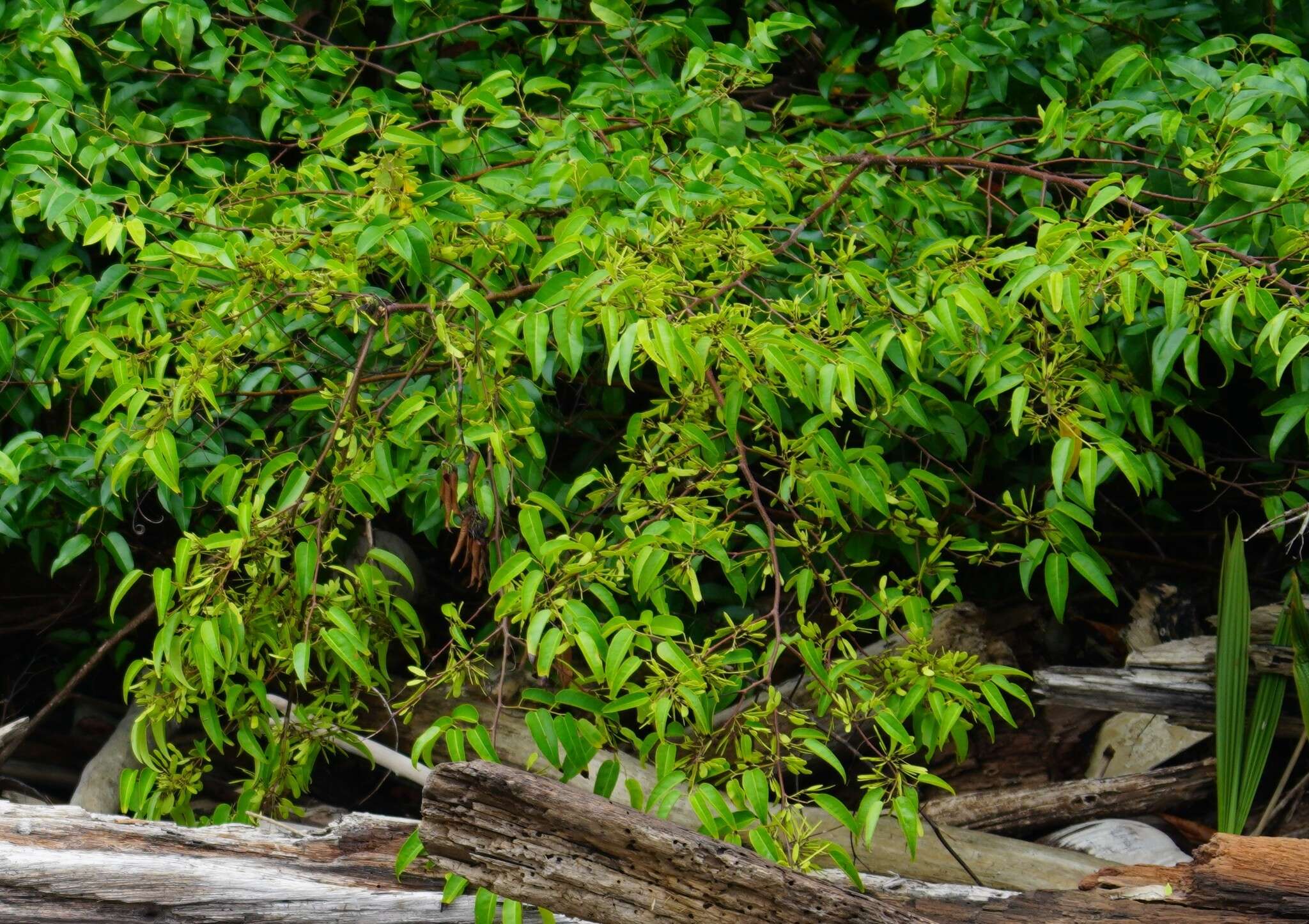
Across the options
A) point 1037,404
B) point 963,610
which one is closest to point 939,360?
point 1037,404

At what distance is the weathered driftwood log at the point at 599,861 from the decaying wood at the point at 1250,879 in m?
0.46

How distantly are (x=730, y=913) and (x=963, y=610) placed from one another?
1416mm

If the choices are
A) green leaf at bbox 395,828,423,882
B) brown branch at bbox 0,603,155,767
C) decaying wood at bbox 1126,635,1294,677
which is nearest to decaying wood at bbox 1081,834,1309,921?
decaying wood at bbox 1126,635,1294,677

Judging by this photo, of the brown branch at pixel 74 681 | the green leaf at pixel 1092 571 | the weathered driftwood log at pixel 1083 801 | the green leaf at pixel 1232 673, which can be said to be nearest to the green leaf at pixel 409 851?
the brown branch at pixel 74 681

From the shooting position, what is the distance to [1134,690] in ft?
8.58

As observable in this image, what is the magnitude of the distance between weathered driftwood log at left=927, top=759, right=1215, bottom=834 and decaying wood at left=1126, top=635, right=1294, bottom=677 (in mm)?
274

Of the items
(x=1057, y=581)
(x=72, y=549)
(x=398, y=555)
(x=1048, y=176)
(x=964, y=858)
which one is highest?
(x=1048, y=176)

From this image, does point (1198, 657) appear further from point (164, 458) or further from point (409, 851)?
point (164, 458)

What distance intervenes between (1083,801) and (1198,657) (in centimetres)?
42

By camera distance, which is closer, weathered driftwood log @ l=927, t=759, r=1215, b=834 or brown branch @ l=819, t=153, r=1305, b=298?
brown branch @ l=819, t=153, r=1305, b=298

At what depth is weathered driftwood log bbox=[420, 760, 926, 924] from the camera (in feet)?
5.73

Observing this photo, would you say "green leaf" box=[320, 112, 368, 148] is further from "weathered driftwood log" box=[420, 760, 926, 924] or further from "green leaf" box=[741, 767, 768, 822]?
"green leaf" box=[741, 767, 768, 822]

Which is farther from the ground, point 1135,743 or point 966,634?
point 966,634

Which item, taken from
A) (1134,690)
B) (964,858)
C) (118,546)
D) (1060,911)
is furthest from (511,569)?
(1134,690)
